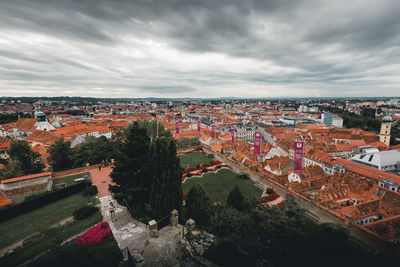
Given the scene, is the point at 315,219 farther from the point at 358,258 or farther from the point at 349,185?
the point at 349,185

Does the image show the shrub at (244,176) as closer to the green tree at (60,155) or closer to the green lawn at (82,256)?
the green lawn at (82,256)

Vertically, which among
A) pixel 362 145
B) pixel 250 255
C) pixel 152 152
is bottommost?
pixel 362 145

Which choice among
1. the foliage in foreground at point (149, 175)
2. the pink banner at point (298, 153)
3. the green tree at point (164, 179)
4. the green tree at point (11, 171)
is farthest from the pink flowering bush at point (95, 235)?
the pink banner at point (298, 153)

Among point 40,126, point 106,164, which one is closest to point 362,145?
point 106,164

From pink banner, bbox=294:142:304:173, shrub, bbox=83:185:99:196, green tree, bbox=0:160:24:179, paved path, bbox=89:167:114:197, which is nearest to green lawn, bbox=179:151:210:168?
paved path, bbox=89:167:114:197

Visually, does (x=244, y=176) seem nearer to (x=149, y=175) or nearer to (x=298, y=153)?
(x=298, y=153)
